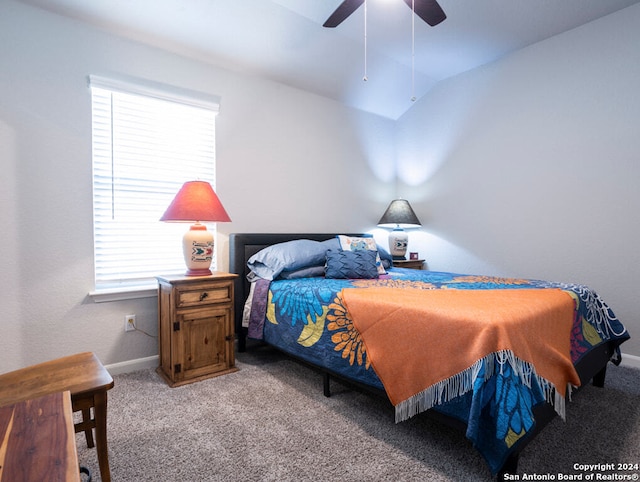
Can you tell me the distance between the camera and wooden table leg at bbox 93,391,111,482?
4.09 feet

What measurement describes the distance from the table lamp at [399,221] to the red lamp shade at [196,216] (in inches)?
80.4

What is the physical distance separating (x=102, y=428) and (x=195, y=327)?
3.53ft

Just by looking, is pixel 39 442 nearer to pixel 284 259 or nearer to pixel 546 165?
pixel 284 259

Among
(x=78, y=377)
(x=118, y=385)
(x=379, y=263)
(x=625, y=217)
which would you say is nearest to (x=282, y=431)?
(x=78, y=377)

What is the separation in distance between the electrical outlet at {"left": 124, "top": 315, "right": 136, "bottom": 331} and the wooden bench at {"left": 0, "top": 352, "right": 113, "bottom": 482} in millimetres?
1165

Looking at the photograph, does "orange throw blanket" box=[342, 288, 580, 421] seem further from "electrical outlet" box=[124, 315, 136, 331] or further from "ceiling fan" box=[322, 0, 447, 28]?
"electrical outlet" box=[124, 315, 136, 331]

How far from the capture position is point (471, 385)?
4.22 feet

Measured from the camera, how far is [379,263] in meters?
3.02

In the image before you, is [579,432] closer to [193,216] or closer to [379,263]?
[379,263]

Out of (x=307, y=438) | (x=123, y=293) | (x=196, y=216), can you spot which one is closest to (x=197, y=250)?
(x=196, y=216)

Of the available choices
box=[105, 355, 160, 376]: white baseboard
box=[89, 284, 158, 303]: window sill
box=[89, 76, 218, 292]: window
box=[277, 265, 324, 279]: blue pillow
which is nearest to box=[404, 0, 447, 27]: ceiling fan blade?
box=[89, 76, 218, 292]: window

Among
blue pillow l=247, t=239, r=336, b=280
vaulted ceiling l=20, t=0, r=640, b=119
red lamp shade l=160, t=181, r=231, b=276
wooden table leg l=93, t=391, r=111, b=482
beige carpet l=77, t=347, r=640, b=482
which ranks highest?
vaulted ceiling l=20, t=0, r=640, b=119

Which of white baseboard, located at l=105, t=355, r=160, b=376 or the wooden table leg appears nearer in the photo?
the wooden table leg

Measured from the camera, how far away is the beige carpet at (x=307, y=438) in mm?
1432
